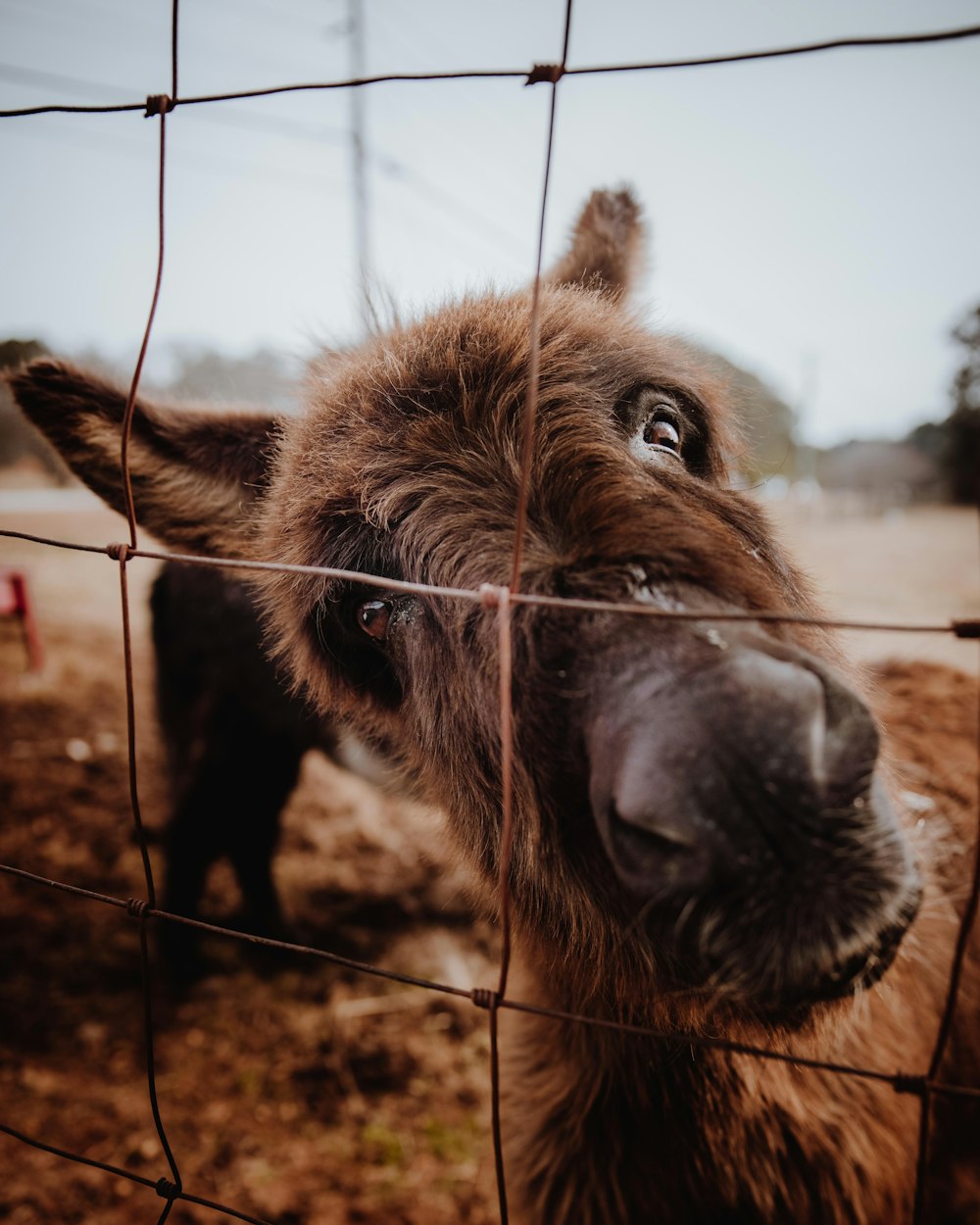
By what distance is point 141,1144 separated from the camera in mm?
3146

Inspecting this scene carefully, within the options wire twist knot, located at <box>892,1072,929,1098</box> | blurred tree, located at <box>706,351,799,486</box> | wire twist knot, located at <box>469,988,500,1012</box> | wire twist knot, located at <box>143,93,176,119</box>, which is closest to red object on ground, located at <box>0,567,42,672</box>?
wire twist knot, located at <box>143,93,176,119</box>

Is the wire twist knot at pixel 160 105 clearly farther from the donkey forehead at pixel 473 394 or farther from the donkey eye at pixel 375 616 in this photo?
the donkey eye at pixel 375 616

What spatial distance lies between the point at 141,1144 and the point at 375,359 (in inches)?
135

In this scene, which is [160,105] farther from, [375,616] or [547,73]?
[375,616]

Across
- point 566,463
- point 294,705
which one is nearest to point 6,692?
point 294,705

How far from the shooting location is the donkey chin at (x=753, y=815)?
3.69 ft

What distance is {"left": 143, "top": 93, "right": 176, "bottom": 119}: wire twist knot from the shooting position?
158 cm

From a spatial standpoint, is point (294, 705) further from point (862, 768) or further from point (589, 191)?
point (862, 768)

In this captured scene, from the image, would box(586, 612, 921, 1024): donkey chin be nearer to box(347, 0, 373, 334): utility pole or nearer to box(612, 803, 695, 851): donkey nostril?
box(612, 803, 695, 851): donkey nostril

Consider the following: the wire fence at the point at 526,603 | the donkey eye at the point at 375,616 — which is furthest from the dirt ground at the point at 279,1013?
the wire fence at the point at 526,603

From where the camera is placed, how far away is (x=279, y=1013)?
3.95 meters

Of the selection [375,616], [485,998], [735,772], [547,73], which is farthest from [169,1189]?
[547,73]

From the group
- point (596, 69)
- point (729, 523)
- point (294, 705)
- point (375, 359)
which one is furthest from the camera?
point (294, 705)

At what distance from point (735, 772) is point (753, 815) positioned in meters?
0.07
